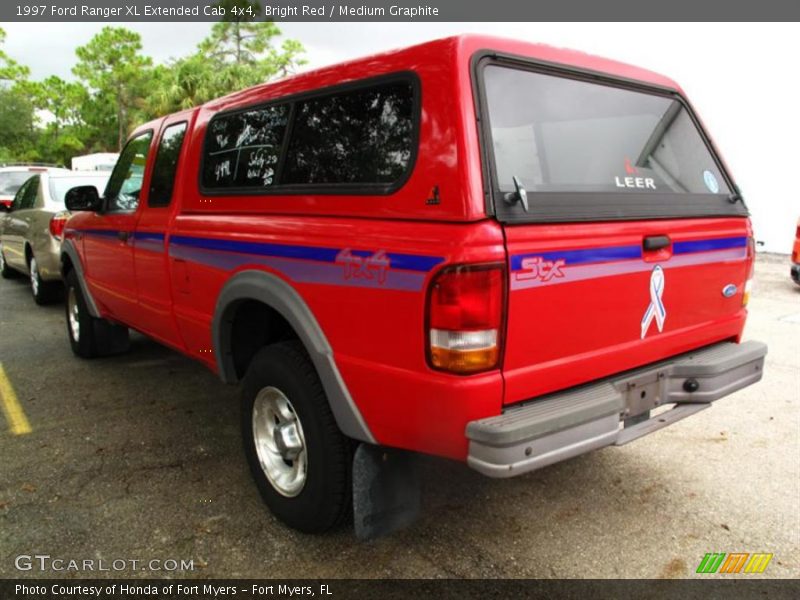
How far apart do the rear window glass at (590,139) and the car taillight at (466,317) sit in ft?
1.20

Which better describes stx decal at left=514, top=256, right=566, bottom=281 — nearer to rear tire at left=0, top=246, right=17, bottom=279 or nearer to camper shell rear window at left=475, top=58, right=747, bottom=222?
camper shell rear window at left=475, top=58, right=747, bottom=222

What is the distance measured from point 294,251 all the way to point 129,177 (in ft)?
7.71

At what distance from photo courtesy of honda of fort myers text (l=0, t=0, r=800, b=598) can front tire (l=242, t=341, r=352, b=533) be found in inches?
0.6

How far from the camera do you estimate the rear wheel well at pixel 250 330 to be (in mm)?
3076

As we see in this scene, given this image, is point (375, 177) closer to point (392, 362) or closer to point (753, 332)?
point (392, 362)

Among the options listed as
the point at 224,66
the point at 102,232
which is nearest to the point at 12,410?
the point at 102,232

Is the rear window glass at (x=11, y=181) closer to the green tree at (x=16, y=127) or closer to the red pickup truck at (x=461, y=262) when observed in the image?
the red pickup truck at (x=461, y=262)

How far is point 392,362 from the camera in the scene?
7.27ft

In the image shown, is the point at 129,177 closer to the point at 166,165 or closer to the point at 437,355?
the point at 166,165

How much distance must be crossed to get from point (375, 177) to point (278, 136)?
81cm

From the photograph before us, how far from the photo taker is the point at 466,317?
2035 millimetres

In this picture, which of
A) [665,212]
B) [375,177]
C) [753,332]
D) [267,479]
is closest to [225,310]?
[267,479]

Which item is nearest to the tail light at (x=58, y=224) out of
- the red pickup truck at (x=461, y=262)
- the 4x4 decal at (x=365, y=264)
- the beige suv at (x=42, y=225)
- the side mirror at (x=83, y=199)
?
the beige suv at (x=42, y=225)

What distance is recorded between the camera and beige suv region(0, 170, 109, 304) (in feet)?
22.4
